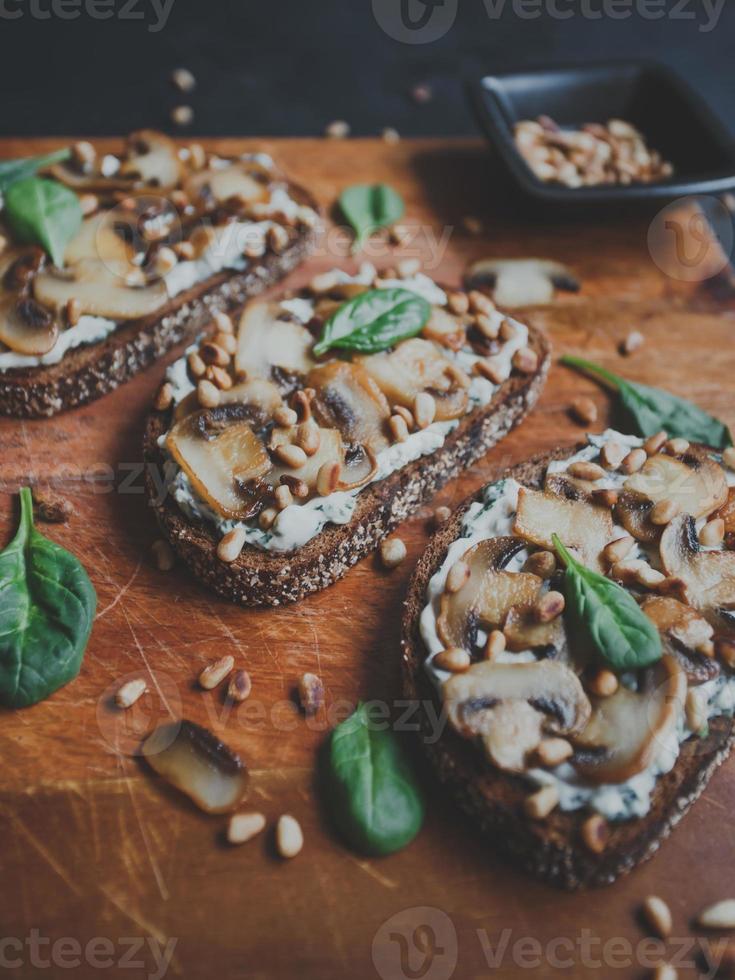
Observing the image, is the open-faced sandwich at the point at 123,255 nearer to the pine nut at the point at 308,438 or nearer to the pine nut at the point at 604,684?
the pine nut at the point at 308,438

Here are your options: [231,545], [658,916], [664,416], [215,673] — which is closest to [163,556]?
[231,545]

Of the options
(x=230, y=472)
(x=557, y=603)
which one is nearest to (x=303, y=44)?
(x=230, y=472)

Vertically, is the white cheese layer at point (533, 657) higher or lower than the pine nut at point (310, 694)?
higher

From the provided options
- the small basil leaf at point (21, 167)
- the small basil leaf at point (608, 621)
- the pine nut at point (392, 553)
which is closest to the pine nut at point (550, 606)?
the small basil leaf at point (608, 621)

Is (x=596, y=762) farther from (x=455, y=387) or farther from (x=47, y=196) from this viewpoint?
(x=47, y=196)

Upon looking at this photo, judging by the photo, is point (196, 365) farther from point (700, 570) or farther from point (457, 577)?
point (700, 570)

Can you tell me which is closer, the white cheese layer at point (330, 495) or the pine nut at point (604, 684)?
the pine nut at point (604, 684)

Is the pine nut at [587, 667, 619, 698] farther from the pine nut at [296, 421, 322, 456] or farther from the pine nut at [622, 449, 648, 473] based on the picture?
the pine nut at [296, 421, 322, 456]
